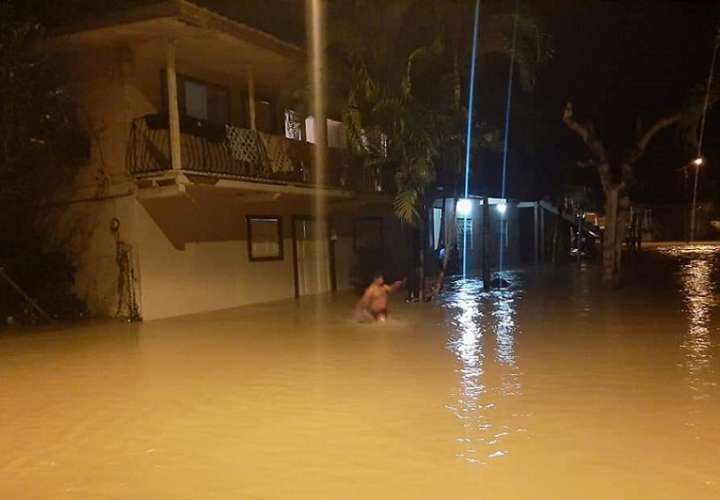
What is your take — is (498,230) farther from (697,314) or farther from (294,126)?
(697,314)

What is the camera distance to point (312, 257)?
19656 millimetres

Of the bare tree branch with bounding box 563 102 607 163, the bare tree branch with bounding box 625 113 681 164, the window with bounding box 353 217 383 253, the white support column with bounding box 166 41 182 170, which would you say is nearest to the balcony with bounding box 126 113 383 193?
the white support column with bounding box 166 41 182 170

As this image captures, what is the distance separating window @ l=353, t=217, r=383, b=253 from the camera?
2191cm

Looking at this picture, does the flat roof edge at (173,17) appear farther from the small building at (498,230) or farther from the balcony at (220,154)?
the small building at (498,230)

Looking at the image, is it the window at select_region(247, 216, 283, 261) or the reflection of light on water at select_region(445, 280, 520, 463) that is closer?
the reflection of light on water at select_region(445, 280, 520, 463)

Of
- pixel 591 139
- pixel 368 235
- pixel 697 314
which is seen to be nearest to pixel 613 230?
pixel 591 139

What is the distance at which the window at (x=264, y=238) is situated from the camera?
17328 millimetres

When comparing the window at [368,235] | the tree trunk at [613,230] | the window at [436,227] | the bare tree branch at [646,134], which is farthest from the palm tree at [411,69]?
the window at [436,227]

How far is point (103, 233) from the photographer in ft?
48.1

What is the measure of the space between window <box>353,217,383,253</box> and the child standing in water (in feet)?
27.4

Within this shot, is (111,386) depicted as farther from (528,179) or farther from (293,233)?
(528,179)

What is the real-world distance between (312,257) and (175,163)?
713 centimetres

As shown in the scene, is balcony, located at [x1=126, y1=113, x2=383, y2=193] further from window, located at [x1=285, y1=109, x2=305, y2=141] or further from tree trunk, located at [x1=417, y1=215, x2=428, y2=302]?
tree trunk, located at [x1=417, y1=215, x2=428, y2=302]

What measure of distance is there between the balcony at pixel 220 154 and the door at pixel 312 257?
201cm
